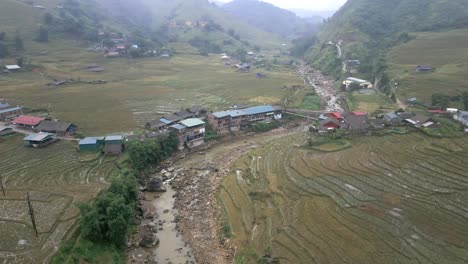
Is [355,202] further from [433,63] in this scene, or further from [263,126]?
[433,63]

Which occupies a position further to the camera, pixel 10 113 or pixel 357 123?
pixel 357 123

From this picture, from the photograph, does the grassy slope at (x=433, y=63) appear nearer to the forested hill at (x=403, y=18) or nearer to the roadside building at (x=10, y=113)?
the forested hill at (x=403, y=18)

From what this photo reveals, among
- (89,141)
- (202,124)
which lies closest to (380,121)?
(202,124)

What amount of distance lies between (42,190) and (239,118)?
2427 cm

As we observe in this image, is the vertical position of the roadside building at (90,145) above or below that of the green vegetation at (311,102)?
below

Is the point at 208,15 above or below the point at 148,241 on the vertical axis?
above

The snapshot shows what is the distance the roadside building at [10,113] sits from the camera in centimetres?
4000

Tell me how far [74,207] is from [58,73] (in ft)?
152

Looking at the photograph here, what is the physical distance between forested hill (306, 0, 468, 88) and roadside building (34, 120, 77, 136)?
55.3 metres

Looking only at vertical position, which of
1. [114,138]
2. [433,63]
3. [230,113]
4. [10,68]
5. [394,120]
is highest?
[433,63]

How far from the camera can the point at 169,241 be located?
24.2 meters

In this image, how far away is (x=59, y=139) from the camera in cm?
3575

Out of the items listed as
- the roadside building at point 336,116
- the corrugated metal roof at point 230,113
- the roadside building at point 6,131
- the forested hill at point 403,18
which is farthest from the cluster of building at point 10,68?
the forested hill at point 403,18

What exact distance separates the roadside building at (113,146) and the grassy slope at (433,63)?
41.2 m
